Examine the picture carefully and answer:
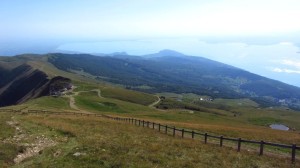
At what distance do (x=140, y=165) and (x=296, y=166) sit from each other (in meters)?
10.7

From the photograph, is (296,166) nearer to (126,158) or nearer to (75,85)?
(126,158)

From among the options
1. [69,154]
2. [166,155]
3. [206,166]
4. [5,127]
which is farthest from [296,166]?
[5,127]

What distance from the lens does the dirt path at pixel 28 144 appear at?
25.3 meters

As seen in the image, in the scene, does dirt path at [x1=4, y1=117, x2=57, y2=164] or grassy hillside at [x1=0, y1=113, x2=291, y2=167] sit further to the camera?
dirt path at [x1=4, y1=117, x2=57, y2=164]

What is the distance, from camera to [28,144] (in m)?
28.4

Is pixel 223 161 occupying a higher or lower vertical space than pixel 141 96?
higher

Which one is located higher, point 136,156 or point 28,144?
point 136,156

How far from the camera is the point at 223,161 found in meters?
23.1

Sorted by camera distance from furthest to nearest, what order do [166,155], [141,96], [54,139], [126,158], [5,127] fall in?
1. [141,96]
2. [5,127]
3. [54,139]
4. [166,155]
5. [126,158]

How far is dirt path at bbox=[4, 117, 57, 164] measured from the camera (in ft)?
82.9

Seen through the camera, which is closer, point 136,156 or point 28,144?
point 136,156

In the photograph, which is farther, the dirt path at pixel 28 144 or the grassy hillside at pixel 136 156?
the dirt path at pixel 28 144

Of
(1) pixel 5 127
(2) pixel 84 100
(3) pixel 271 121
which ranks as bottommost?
(3) pixel 271 121

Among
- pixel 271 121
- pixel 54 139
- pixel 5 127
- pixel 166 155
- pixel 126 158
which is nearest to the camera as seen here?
pixel 126 158
